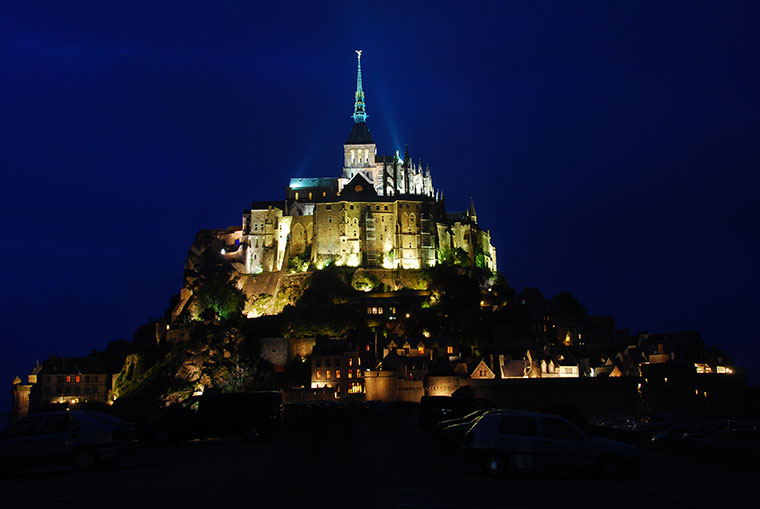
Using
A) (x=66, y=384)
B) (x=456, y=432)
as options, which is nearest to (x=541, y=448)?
(x=456, y=432)

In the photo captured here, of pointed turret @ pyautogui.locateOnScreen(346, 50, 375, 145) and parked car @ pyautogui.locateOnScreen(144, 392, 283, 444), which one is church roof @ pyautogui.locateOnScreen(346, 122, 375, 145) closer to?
pointed turret @ pyautogui.locateOnScreen(346, 50, 375, 145)

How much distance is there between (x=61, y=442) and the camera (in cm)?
1598

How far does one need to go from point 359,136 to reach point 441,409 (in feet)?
318

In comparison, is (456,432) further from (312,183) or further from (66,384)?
(312,183)

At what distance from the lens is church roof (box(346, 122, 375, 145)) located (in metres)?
124

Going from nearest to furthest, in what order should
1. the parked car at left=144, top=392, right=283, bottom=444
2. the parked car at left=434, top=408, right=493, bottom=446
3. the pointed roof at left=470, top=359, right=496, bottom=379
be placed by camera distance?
the parked car at left=434, top=408, right=493, bottom=446 → the parked car at left=144, top=392, right=283, bottom=444 → the pointed roof at left=470, top=359, right=496, bottom=379

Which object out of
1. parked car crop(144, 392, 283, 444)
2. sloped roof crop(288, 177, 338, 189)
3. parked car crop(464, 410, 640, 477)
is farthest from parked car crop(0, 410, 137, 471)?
sloped roof crop(288, 177, 338, 189)

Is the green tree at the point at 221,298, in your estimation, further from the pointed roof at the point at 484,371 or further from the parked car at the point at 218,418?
the parked car at the point at 218,418

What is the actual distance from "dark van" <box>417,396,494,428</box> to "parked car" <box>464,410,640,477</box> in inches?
658

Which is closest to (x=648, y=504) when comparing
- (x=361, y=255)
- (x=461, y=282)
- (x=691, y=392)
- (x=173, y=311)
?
(x=691, y=392)

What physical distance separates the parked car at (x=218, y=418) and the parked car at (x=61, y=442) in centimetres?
641

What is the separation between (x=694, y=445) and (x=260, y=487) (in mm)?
16681

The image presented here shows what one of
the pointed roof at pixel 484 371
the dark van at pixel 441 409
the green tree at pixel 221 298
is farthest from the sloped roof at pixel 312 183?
the dark van at pixel 441 409

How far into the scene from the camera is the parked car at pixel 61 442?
15727 mm
